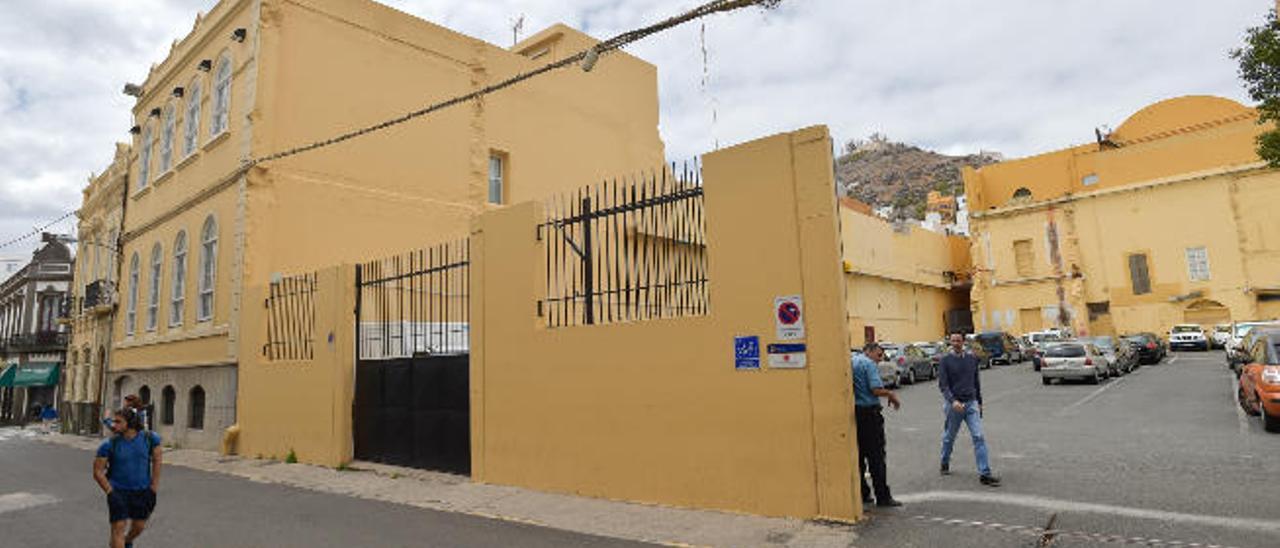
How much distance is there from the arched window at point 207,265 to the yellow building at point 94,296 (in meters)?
7.32

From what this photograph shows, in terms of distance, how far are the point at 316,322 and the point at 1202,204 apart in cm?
4305

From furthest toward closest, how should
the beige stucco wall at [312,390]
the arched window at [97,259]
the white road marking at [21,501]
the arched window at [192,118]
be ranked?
the arched window at [97,259] < the arched window at [192,118] < the beige stucco wall at [312,390] < the white road marking at [21,501]

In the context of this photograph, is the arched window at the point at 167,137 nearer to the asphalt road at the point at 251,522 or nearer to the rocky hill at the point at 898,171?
the asphalt road at the point at 251,522

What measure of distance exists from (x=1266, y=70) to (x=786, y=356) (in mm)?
10740

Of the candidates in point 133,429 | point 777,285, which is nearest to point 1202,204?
point 777,285

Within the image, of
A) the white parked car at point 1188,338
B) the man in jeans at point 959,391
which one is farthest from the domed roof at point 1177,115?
the man in jeans at point 959,391

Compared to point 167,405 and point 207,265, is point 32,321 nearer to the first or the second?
point 167,405

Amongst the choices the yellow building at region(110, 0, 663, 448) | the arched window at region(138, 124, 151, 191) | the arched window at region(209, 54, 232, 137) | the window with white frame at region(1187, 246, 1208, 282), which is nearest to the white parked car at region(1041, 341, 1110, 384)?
the yellow building at region(110, 0, 663, 448)

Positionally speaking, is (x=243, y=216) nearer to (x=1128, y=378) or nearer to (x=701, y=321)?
(x=701, y=321)

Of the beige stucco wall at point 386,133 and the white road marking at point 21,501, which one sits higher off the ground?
the beige stucco wall at point 386,133

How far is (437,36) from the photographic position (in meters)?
19.2

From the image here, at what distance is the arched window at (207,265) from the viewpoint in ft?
56.0

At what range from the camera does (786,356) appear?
273 inches

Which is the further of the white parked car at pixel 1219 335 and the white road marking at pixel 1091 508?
the white parked car at pixel 1219 335
